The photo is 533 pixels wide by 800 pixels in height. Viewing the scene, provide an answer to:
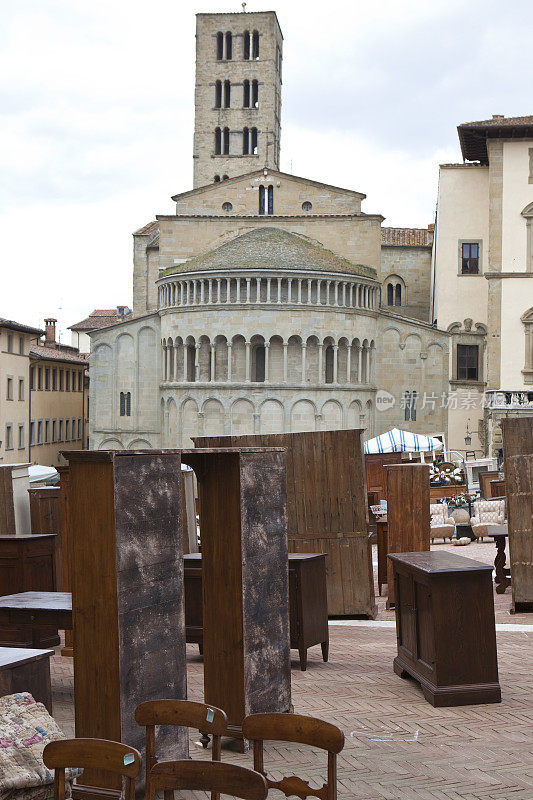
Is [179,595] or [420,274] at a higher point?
[420,274]

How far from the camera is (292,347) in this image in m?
53.9

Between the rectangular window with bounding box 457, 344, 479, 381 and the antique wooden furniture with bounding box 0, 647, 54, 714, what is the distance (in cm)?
4720

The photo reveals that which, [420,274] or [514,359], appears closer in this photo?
[514,359]

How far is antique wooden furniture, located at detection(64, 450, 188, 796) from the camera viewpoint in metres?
6.51

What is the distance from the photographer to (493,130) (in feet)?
152

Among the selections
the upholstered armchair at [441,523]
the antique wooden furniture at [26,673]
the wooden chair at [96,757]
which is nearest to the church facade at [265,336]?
the upholstered armchair at [441,523]

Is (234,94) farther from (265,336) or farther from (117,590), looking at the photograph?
(117,590)

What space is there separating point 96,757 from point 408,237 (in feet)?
222

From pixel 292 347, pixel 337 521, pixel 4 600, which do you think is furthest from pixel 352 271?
pixel 4 600

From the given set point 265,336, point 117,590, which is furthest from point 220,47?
point 117,590

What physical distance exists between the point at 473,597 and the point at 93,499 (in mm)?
3868

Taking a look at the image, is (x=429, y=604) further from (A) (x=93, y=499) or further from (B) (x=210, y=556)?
(A) (x=93, y=499)

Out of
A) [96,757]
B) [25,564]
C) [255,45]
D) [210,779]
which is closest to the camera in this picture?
[210,779]

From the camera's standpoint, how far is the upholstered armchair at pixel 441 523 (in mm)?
23984
